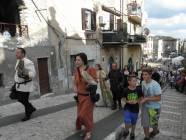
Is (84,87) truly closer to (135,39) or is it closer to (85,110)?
(85,110)

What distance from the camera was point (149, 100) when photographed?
5.87 metres

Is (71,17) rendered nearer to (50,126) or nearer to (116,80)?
(116,80)

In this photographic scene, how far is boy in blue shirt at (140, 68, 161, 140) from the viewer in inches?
232

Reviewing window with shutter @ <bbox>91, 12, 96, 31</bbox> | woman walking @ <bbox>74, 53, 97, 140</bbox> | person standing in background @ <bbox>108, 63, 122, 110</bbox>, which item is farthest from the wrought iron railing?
woman walking @ <bbox>74, 53, 97, 140</bbox>

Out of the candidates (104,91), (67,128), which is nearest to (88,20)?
(104,91)

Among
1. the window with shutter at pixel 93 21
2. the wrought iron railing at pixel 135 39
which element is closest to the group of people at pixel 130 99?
the window with shutter at pixel 93 21

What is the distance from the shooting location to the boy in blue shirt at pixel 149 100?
19.3 feet

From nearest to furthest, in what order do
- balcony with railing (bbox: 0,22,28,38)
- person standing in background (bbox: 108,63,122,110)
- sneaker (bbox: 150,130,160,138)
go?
sneaker (bbox: 150,130,160,138), person standing in background (bbox: 108,63,122,110), balcony with railing (bbox: 0,22,28,38)

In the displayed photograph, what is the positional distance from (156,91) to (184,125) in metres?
2.94

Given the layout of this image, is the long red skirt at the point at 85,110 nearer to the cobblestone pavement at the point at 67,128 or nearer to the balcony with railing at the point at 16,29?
the cobblestone pavement at the point at 67,128

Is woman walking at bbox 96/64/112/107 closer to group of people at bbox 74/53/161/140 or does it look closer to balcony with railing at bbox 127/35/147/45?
group of people at bbox 74/53/161/140

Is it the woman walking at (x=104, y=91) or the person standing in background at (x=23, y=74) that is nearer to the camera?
the person standing in background at (x=23, y=74)

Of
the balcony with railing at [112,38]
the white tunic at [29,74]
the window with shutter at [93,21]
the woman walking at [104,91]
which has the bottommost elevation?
the woman walking at [104,91]

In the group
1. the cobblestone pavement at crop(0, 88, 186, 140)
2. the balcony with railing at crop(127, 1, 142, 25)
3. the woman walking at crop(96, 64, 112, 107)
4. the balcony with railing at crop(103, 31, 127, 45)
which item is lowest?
the cobblestone pavement at crop(0, 88, 186, 140)
